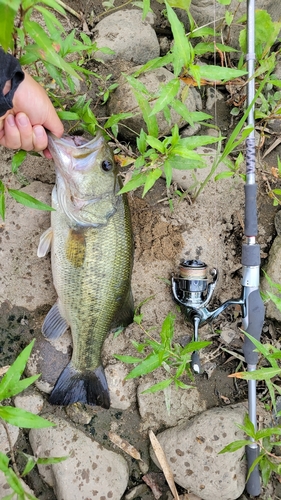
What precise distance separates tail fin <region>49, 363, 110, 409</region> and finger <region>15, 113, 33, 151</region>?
1607 millimetres

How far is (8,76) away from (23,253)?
52.0 inches

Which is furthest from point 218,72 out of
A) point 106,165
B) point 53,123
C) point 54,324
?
point 54,324

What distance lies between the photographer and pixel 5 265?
3137mm

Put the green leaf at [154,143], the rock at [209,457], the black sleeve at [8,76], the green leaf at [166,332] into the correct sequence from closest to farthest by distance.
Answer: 1. the black sleeve at [8,76]
2. the green leaf at [154,143]
3. the green leaf at [166,332]
4. the rock at [209,457]

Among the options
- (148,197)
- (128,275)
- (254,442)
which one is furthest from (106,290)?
(254,442)

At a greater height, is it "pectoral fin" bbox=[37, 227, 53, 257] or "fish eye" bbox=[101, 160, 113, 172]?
"fish eye" bbox=[101, 160, 113, 172]

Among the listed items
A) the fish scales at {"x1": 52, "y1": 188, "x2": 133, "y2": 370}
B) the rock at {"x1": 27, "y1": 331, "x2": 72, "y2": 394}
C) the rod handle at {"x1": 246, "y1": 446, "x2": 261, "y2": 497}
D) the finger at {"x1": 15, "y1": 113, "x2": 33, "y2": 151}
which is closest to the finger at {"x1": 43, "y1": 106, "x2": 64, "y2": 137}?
the finger at {"x1": 15, "y1": 113, "x2": 33, "y2": 151}

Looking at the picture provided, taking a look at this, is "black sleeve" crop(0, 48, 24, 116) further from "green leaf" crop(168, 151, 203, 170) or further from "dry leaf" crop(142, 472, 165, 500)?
"dry leaf" crop(142, 472, 165, 500)

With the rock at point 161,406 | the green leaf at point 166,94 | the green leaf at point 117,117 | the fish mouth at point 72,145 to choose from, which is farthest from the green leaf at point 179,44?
the rock at point 161,406

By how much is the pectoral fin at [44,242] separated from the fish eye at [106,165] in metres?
0.58

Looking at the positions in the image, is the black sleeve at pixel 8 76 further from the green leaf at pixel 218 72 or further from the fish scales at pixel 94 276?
the green leaf at pixel 218 72

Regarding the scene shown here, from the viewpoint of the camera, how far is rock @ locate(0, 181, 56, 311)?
10.3 feet

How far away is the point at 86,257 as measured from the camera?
9.34 feet

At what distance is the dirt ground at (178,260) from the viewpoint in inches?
126
